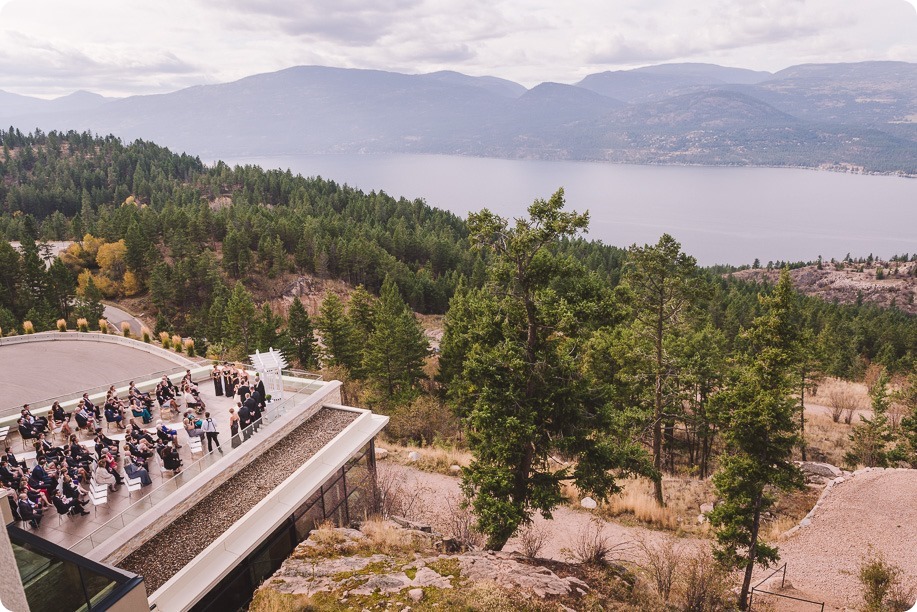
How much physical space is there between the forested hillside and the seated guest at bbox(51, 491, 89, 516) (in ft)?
112

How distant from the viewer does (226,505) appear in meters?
14.0

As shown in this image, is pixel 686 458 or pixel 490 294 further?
pixel 686 458

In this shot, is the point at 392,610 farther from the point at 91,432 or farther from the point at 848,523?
the point at 848,523

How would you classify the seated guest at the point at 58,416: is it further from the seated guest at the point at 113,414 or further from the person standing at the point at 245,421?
the person standing at the point at 245,421

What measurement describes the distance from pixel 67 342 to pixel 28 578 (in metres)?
31.9

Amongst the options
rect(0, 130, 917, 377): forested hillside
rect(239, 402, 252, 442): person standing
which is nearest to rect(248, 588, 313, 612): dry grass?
rect(239, 402, 252, 442): person standing

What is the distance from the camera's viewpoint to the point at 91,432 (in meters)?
17.2

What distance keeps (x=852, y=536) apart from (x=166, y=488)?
21.8m

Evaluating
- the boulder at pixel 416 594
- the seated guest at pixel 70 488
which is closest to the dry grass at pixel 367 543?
the boulder at pixel 416 594

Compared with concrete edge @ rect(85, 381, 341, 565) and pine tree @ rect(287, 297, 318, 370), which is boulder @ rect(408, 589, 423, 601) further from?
pine tree @ rect(287, 297, 318, 370)

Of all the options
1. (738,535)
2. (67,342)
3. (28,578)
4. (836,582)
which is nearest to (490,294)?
(738,535)

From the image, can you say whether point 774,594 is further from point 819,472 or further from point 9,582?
point 9,582

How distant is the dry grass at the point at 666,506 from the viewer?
19.0 metres

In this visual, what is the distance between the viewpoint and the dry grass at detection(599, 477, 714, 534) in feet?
62.4
